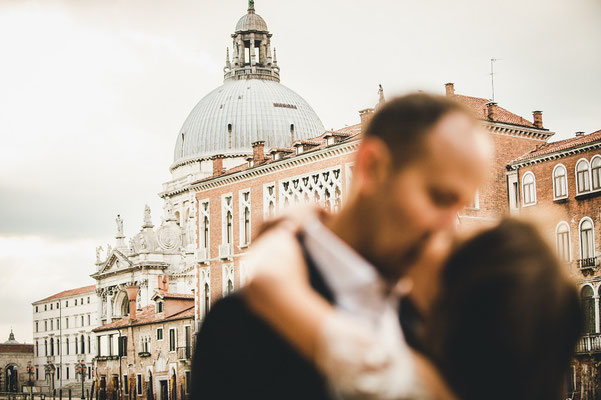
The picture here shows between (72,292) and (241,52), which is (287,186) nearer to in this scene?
(241,52)

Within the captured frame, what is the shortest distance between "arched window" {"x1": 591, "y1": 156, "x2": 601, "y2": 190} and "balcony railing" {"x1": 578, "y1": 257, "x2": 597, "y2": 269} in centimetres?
217

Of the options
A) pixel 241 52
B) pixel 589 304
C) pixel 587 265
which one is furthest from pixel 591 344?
pixel 241 52

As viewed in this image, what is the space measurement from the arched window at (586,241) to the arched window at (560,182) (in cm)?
122

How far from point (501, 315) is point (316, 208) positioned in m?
0.33

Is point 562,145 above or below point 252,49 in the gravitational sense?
below

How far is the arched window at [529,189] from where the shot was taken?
31797 mm

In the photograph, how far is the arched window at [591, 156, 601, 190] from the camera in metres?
29.5

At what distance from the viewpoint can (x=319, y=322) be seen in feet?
3.87

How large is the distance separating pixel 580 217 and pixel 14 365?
8177 centimetres

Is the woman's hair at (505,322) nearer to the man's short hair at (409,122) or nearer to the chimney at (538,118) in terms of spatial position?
the man's short hair at (409,122)

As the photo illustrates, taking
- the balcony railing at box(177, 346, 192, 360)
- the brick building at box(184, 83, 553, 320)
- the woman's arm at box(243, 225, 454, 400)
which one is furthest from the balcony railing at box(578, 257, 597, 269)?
the woman's arm at box(243, 225, 454, 400)

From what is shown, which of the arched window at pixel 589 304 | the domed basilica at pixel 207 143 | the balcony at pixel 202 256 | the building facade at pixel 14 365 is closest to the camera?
the arched window at pixel 589 304

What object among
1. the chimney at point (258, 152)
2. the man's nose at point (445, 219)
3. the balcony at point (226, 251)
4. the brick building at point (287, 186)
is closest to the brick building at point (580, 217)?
the brick building at point (287, 186)

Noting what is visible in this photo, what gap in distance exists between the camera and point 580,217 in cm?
3000
